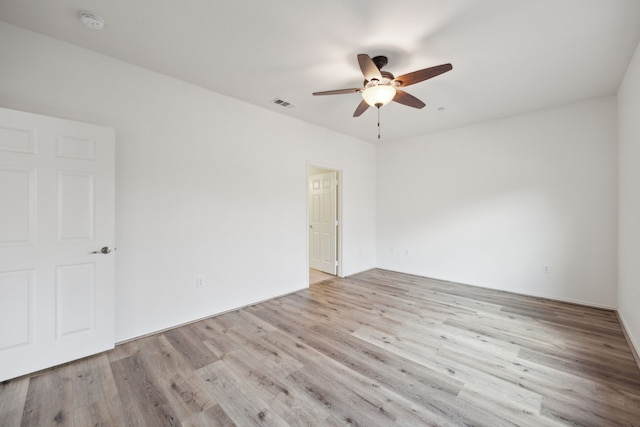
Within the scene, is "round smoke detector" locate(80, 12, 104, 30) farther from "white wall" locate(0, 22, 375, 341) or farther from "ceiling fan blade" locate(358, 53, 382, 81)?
"ceiling fan blade" locate(358, 53, 382, 81)


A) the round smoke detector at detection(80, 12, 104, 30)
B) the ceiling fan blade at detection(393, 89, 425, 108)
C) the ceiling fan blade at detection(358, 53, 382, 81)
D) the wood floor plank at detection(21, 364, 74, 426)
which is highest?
the round smoke detector at detection(80, 12, 104, 30)

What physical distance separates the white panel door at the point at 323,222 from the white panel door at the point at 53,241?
355 cm

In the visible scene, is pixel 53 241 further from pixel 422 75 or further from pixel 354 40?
pixel 422 75

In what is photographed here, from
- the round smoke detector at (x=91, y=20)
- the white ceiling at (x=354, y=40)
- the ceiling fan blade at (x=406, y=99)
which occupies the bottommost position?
the ceiling fan blade at (x=406, y=99)

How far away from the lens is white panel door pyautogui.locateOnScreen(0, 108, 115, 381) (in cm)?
199

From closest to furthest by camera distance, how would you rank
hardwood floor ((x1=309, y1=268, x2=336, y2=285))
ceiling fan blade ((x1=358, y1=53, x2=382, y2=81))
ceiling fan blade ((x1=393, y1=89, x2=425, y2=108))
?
ceiling fan blade ((x1=358, y1=53, x2=382, y2=81))
ceiling fan blade ((x1=393, y1=89, x2=425, y2=108))
hardwood floor ((x1=309, y1=268, x2=336, y2=285))

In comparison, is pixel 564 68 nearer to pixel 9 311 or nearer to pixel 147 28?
pixel 147 28

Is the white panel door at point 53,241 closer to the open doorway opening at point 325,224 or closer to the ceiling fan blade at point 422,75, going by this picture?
the ceiling fan blade at point 422,75

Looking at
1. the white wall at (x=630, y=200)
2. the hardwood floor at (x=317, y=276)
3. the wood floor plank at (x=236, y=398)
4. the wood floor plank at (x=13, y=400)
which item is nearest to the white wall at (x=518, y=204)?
the white wall at (x=630, y=200)

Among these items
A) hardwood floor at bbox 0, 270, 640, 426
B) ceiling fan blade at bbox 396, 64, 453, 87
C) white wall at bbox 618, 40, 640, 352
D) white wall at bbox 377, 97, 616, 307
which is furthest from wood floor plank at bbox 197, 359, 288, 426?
white wall at bbox 377, 97, 616, 307

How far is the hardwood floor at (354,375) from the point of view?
169 cm

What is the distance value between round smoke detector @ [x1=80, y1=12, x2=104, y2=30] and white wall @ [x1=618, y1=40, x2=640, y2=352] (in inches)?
179

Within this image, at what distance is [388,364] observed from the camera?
2238mm

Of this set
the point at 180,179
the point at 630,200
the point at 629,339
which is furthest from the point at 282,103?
the point at 629,339
